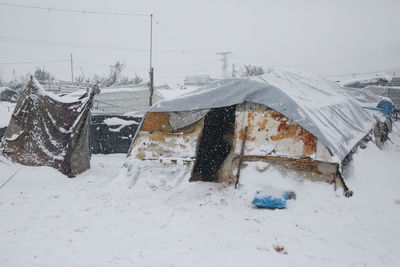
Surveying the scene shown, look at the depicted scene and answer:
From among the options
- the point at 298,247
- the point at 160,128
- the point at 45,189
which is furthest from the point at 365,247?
the point at 45,189

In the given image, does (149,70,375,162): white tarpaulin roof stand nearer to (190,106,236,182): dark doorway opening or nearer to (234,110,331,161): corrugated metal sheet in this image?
(234,110,331,161): corrugated metal sheet

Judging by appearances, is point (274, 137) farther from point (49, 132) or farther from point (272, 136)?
point (49, 132)

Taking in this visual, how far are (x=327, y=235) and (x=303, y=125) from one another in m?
2.27

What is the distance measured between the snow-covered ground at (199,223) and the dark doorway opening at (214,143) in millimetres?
802

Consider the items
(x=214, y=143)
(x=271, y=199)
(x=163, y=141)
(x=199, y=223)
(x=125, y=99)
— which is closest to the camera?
(x=199, y=223)

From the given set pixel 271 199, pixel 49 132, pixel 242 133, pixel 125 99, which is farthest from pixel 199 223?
pixel 125 99

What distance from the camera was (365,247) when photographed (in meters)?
3.74

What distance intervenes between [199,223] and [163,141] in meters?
2.83

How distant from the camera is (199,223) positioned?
14.9 feet

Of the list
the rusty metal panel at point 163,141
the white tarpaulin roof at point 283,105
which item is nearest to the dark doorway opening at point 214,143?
the rusty metal panel at point 163,141

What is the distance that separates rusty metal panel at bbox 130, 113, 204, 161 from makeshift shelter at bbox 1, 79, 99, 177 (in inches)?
70.6

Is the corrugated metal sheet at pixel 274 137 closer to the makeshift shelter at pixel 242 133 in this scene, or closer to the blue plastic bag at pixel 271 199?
the makeshift shelter at pixel 242 133

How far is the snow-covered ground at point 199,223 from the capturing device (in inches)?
140

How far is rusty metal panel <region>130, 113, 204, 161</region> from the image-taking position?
6.63 metres
